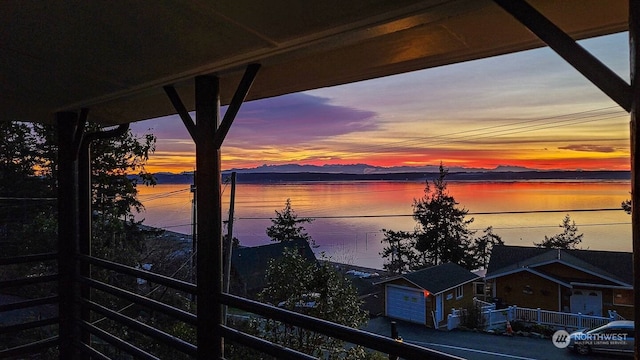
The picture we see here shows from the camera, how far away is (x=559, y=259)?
487 cm

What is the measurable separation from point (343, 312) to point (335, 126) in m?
5.76

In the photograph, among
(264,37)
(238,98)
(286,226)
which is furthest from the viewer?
(286,226)

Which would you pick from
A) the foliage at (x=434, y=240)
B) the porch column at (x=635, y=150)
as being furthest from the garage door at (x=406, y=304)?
the porch column at (x=635, y=150)

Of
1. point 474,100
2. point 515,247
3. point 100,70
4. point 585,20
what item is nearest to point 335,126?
point 474,100

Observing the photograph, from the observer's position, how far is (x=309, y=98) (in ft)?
31.7

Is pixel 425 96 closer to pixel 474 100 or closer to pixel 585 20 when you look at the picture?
pixel 474 100

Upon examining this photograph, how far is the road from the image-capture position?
14.8 feet

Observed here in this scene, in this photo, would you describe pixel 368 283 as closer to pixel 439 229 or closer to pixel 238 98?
pixel 439 229

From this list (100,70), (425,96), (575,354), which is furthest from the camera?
(425,96)

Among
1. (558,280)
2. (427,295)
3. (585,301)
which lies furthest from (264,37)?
(585,301)

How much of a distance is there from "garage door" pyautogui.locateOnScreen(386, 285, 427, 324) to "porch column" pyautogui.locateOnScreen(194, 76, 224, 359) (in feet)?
13.5

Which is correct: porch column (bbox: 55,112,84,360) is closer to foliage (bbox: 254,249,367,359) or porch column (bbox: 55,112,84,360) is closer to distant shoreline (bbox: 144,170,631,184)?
foliage (bbox: 254,249,367,359)

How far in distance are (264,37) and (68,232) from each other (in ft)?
8.29

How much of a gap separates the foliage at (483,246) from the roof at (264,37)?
6.79m
